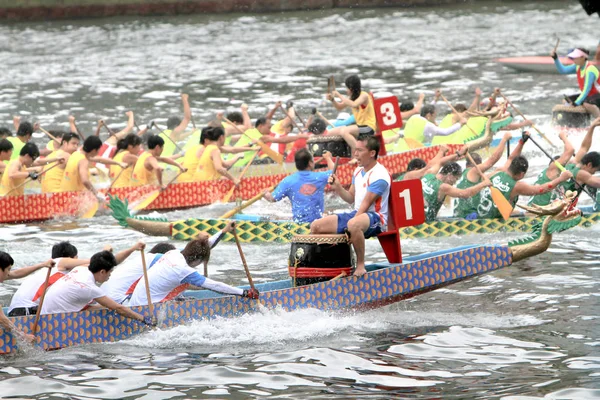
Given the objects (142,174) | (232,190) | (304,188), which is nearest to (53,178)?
(142,174)

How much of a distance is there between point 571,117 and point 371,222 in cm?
983

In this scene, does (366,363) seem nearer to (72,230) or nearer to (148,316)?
(148,316)

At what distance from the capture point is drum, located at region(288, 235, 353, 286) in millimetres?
10211

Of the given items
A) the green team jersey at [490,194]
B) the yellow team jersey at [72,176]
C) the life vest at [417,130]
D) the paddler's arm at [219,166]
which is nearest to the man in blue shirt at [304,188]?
the green team jersey at [490,194]

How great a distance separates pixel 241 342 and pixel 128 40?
78.2 feet

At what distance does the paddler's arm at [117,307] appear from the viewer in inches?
376

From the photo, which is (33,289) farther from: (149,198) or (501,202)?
(149,198)

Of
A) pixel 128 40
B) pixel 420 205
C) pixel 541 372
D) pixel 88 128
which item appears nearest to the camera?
pixel 541 372

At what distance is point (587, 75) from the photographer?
18766mm

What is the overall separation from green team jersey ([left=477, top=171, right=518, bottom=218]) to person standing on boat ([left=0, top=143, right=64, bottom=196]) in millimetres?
5974

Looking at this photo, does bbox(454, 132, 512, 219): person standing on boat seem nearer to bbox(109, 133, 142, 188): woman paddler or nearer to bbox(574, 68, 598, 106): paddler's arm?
bbox(109, 133, 142, 188): woman paddler

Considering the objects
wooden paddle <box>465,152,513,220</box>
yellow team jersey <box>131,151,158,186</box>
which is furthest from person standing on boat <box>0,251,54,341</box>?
yellow team jersey <box>131,151,158,186</box>

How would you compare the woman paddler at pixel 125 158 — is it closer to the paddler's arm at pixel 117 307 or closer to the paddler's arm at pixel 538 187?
the paddler's arm at pixel 538 187

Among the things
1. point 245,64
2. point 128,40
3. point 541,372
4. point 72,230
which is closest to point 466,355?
point 541,372
